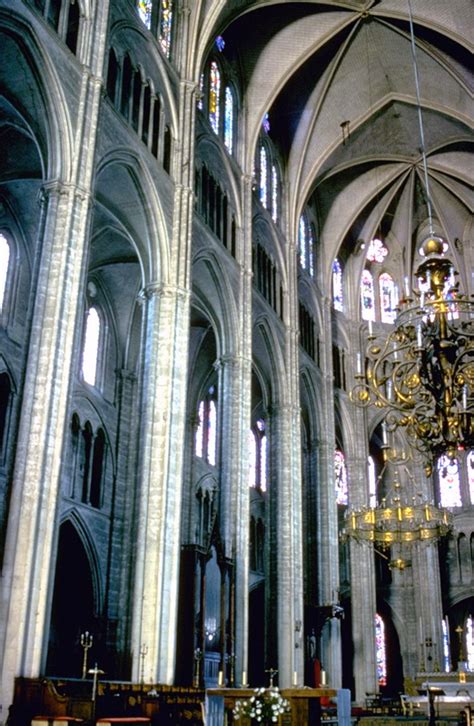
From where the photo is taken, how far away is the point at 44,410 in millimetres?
13695

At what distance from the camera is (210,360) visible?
31.8 metres

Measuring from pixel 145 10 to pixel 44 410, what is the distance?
41.9ft

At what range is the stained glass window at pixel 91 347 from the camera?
25812 mm

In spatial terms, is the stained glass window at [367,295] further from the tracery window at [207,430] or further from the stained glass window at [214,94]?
the stained glass window at [214,94]

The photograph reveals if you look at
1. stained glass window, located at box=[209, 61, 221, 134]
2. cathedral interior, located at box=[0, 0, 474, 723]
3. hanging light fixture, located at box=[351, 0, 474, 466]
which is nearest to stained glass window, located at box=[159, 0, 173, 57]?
cathedral interior, located at box=[0, 0, 474, 723]

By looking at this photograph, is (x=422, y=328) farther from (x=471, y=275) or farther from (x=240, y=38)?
(x=471, y=275)

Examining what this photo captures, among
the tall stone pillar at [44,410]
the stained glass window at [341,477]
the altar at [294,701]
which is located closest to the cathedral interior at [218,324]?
the tall stone pillar at [44,410]

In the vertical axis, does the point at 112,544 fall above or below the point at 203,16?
below

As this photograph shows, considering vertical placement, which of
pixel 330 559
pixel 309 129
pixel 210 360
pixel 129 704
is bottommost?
pixel 129 704

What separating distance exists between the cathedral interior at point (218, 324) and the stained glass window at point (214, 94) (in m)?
0.27

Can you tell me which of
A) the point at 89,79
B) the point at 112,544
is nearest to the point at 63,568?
the point at 112,544

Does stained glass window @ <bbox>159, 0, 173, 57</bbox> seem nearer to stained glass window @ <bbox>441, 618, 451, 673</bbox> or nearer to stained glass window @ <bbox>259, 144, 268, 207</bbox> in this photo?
stained glass window @ <bbox>259, 144, 268, 207</bbox>

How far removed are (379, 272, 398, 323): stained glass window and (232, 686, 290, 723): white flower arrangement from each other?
98.9 feet

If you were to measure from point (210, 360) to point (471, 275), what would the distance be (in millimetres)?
14207
